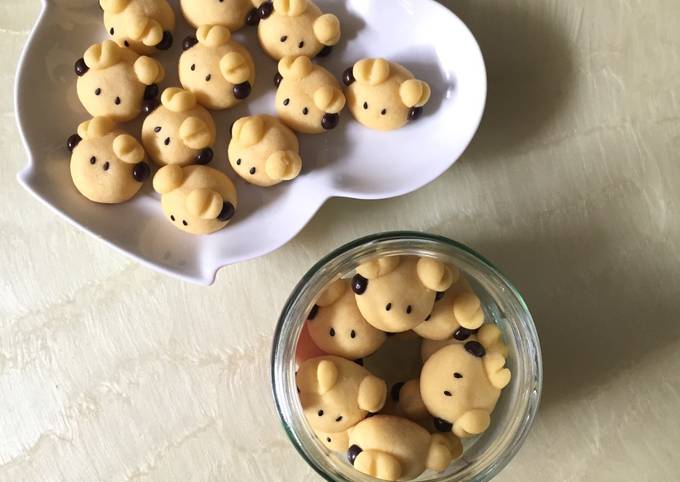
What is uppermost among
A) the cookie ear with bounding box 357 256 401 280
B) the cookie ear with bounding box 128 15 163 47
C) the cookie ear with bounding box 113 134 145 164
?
the cookie ear with bounding box 128 15 163 47

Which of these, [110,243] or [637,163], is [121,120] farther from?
[637,163]

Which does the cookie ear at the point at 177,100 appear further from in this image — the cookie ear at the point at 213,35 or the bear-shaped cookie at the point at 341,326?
the bear-shaped cookie at the point at 341,326

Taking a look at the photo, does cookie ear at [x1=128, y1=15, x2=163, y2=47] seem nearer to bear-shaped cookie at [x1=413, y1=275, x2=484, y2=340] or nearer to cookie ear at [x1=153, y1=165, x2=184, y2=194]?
cookie ear at [x1=153, y1=165, x2=184, y2=194]

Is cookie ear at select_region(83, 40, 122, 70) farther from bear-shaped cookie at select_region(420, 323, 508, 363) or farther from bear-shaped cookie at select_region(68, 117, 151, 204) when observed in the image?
bear-shaped cookie at select_region(420, 323, 508, 363)

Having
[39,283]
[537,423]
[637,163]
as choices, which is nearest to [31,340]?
[39,283]

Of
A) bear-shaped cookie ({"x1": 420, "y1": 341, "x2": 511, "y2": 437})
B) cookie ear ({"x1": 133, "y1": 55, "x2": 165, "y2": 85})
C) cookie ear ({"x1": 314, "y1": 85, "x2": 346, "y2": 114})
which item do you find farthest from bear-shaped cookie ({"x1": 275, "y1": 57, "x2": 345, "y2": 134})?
bear-shaped cookie ({"x1": 420, "y1": 341, "x2": 511, "y2": 437})

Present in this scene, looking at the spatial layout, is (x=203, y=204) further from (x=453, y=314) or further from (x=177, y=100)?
(x=453, y=314)

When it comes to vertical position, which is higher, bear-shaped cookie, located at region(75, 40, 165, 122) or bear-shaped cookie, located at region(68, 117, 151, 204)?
bear-shaped cookie, located at region(75, 40, 165, 122)
